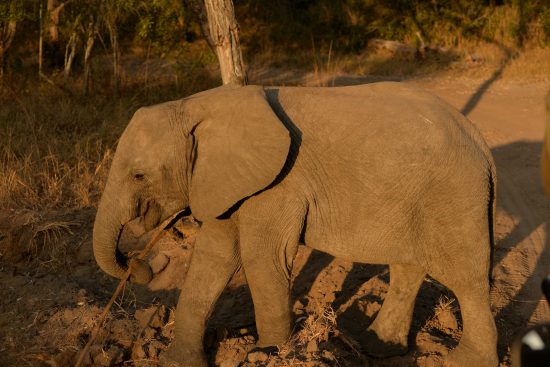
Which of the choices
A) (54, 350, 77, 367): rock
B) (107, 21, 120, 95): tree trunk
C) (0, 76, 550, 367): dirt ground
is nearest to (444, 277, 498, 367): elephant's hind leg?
(0, 76, 550, 367): dirt ground

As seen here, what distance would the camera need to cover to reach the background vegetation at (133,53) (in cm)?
696

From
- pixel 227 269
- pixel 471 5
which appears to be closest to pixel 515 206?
pixel 227 269

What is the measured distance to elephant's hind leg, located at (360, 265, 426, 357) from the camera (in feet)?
14.0

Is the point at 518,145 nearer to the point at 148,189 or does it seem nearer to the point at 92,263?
the point at 92,263

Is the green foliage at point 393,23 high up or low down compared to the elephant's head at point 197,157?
down

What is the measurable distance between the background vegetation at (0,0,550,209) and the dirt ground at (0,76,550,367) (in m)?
0.66

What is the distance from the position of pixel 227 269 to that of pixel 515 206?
3.74 meters

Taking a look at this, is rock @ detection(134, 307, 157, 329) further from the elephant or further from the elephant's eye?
the elephant

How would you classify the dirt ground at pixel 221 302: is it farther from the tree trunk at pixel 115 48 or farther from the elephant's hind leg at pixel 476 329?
the tree trunk at pixel 115 48

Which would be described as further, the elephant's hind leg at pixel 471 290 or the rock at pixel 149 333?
the rock at pixel 149 333

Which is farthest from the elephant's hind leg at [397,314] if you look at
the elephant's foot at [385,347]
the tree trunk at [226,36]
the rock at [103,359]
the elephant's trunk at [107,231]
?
the tree trunk at [226,36]

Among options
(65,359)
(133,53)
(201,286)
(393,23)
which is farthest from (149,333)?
(393,23)

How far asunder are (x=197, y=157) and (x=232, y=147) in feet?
0.73

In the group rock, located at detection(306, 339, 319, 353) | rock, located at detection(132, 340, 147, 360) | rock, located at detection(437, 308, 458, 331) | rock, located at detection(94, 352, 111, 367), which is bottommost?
rock, located at detection(437, 308, 458, 331)
